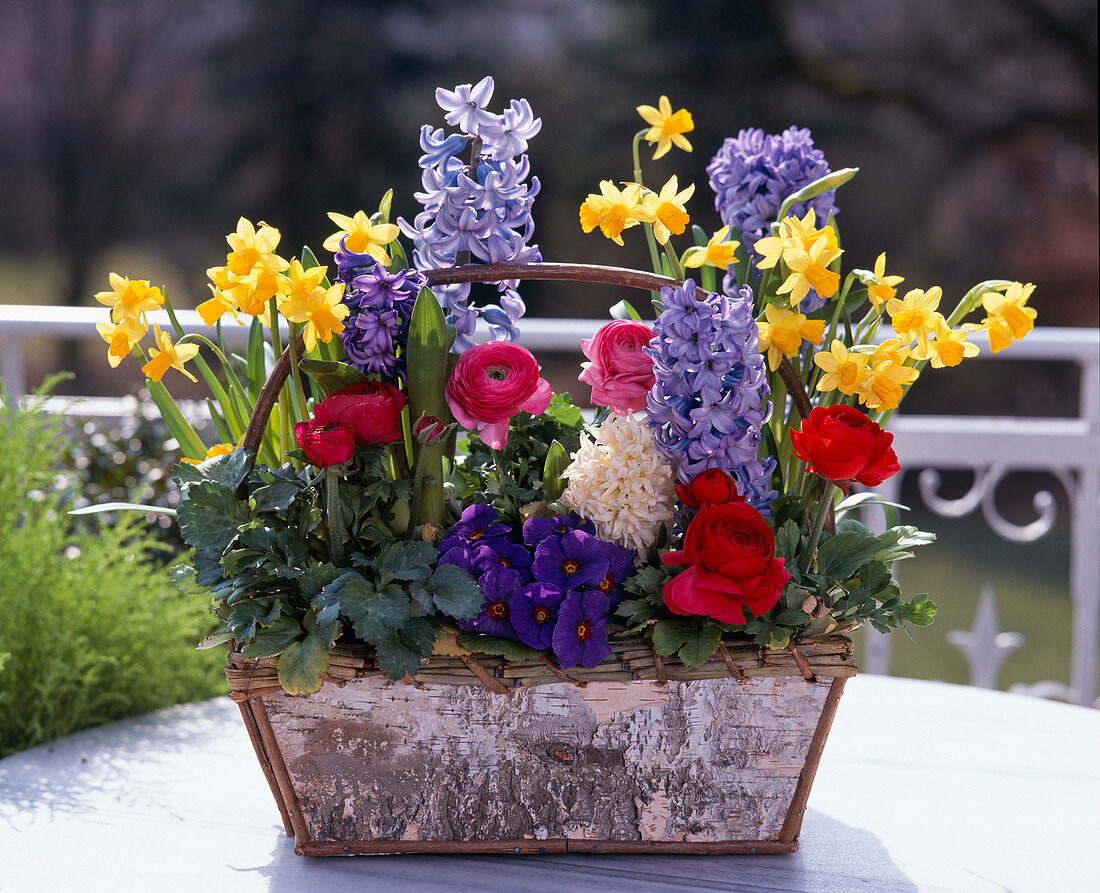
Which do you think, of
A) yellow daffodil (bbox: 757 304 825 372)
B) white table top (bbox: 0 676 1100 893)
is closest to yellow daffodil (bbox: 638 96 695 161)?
yellow daffodil (bbox: 757 304 825 372)

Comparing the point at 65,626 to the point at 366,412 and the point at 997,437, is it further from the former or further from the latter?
the point at 997,437

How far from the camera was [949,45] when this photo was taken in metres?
6.39

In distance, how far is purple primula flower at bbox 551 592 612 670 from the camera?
2.23 feet

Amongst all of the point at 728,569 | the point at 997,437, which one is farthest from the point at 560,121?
the point at 728,569

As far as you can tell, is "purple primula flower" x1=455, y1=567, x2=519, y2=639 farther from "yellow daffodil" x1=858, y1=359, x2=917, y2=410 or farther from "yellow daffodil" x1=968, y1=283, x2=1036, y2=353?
"yellow daffodil" x1=968, y1=283, x2=1036, y2=353

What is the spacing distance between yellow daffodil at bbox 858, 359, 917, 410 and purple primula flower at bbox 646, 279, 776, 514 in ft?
0.26

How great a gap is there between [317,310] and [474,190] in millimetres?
178

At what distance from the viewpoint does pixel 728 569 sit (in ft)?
2.11

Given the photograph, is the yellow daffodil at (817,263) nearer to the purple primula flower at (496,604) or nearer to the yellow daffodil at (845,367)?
the yellow daffodil at (845,367)

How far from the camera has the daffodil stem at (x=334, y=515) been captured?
2.27ft

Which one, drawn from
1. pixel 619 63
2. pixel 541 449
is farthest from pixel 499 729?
pixel 619 63

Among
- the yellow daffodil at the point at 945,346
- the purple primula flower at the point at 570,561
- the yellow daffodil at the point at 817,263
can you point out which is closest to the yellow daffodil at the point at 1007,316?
the yellow daffodil at the point at 945,346

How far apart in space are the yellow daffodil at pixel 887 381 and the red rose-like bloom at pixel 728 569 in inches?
5.4

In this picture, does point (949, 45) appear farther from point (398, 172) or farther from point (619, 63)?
point (398, 172)
